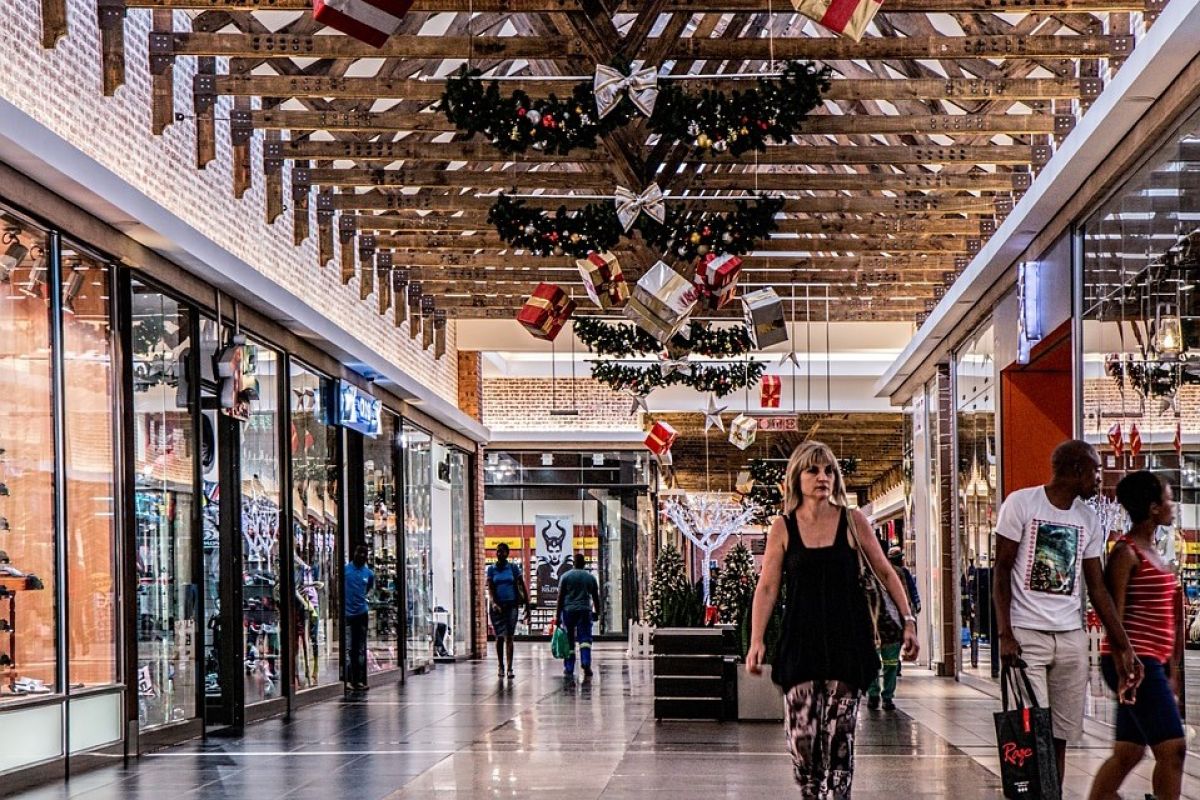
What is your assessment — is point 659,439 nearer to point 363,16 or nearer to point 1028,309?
point 1028,309

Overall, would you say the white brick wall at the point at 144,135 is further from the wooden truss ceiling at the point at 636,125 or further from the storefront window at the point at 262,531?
the storefront window at the point at 262,531

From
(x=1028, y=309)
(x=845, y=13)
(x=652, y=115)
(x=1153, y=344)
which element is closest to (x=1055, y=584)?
(x=845, y=13)

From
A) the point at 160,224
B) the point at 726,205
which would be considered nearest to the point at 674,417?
the point at 726,205

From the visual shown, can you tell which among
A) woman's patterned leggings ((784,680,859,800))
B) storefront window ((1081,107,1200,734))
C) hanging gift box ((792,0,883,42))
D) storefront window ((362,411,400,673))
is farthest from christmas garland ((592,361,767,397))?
woman's patterned leggings ((784,680,859,800))

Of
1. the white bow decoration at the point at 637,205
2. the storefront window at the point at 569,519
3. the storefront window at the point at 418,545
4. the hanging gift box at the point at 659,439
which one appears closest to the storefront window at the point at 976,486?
the white bow decoration at the point at 637,205

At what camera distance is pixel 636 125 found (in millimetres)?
13258

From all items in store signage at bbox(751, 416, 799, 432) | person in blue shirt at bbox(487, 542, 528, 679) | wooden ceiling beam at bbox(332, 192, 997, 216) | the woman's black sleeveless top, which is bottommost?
person in blue shirt at bbox(487, 542, 528, 679)

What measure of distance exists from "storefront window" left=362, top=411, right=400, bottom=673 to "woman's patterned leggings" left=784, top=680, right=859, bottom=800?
12427 mm

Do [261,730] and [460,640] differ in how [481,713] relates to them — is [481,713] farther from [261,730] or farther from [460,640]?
Answer: [460,640]

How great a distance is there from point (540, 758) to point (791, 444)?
94.1ft

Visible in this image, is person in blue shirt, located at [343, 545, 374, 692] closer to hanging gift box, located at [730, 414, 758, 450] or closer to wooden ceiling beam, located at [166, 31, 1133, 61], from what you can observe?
hanging gift box, located at [730, 414, 758, 450]

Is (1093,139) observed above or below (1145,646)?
Answer: above

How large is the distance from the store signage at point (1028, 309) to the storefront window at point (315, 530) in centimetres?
611

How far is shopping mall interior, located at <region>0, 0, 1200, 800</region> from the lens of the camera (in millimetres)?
8523
